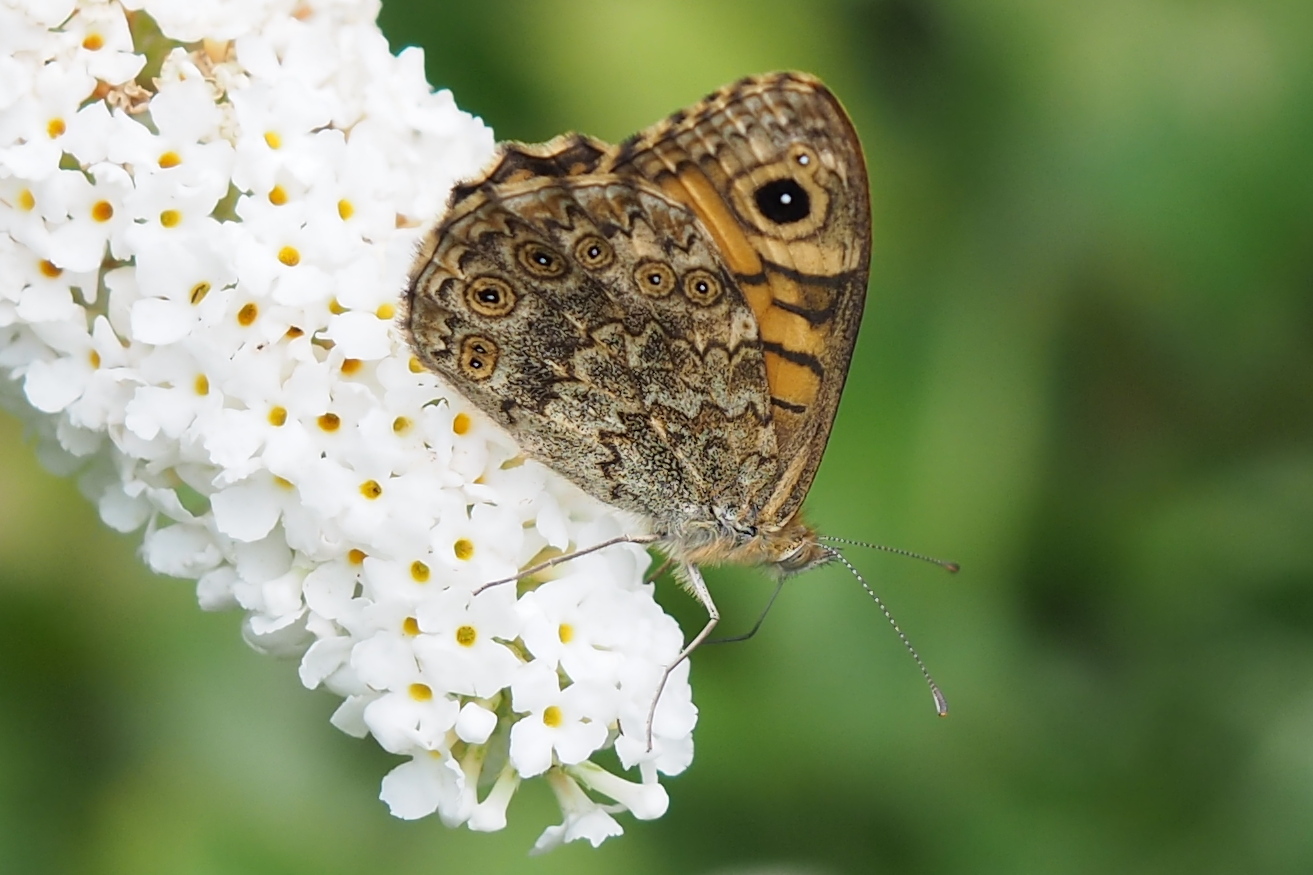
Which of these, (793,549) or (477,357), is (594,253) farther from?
(793,549)

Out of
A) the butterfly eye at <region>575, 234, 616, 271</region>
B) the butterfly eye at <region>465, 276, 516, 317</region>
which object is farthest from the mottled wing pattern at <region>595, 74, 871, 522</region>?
the butterfly eye at <region>465, 276, 516, 317</region>

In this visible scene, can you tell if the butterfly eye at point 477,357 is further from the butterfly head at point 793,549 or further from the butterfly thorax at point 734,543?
the butterfly head at point 793,549

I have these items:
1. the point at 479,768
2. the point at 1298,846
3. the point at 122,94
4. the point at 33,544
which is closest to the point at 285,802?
the point at 33,544

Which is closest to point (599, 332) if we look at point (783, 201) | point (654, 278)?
point (654, 278)

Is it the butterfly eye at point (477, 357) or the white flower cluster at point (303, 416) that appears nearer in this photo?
the white flower cluster at point (303, 416)

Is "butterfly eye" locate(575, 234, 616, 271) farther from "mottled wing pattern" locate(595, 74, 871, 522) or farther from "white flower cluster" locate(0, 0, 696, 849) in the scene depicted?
"white flower cluster" locate(0, 0, 696, 849)

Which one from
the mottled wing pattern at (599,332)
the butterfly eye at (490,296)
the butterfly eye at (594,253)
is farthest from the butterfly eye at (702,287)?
the butterfly eye at (490,296)

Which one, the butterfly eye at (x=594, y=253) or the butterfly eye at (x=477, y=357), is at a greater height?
the butterfly eye at (x=594, y=253)
